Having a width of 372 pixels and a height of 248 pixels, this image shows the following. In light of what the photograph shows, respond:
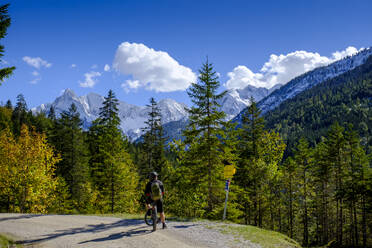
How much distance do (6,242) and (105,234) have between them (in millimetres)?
3309

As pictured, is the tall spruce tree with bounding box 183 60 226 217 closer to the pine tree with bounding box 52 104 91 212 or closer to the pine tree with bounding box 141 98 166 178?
the pine tree with bounding box 141 98 166 178

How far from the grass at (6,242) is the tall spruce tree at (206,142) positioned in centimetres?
1160

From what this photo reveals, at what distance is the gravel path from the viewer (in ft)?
30.3

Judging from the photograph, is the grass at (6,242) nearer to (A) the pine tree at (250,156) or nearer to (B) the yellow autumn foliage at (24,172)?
(B) the yellow autumn foliage at (24,172)

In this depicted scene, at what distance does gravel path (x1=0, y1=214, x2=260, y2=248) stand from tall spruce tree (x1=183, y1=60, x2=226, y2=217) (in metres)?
5.40

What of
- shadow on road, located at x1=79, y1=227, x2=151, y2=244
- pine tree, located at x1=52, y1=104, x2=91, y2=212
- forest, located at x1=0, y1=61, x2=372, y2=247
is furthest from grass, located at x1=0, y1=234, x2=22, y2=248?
pine tree, located at x1=52, y1=104, x2=91, y2=212

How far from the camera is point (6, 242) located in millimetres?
9062

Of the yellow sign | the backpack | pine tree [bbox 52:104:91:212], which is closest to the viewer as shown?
the backpack

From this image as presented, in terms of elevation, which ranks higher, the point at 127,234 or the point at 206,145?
the point at 206,145

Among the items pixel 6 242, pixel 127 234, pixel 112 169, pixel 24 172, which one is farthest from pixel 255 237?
pixel 24 172

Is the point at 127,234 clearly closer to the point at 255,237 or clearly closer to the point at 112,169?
the point at 255,237

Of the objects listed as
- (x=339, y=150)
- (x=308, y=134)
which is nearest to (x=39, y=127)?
(x=339, y=150)

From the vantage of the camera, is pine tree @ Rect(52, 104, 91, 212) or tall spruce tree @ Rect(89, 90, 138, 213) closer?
tall spruce tree @ Rect(89, 90, 138, 213)

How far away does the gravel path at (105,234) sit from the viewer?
30.3 ft
